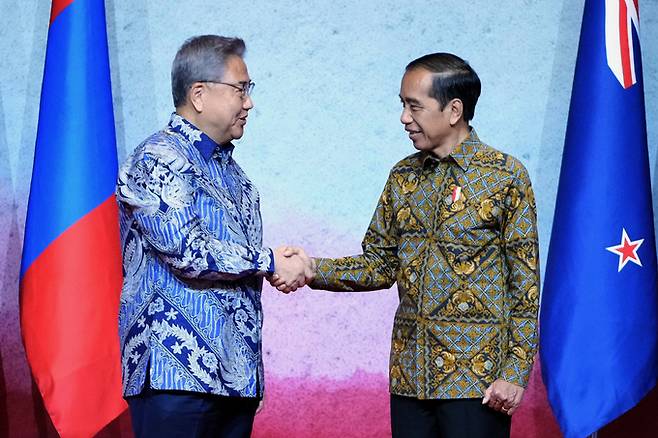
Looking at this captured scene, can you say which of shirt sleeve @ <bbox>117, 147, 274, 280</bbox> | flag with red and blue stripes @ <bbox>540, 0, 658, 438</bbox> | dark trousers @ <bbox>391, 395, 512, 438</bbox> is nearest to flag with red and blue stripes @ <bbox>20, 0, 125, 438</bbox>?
shirt sleeve @ <bbox>117, 147, 274, 280</bbox>

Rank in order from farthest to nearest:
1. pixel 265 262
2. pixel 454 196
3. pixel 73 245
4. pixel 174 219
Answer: pixel 73 245 → pixel 454 196 → pixel 265 262 → pixel 174 219

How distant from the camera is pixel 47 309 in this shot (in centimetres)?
319

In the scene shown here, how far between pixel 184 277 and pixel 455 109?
0.77 m

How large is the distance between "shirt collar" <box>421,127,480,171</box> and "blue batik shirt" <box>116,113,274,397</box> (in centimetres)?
47

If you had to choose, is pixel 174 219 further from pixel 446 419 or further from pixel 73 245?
pixel 73 245

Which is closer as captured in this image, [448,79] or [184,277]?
[184,277]

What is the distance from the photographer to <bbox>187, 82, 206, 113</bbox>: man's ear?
2318 mm

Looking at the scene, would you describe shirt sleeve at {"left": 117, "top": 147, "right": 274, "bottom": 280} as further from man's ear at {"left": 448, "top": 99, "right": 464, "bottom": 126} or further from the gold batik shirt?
man's ear at {"left": 448, "top": 99, "right": 464, "bottom": 126}

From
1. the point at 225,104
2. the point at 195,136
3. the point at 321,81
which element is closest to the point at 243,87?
the point at 225,104

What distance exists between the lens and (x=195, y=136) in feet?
7.53

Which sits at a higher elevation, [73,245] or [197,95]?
[197,95]

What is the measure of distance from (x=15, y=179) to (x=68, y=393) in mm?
880

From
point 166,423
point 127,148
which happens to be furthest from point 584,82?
point 166,423

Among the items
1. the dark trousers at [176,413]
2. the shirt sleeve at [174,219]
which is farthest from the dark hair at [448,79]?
the dark trousers at [176,413]
